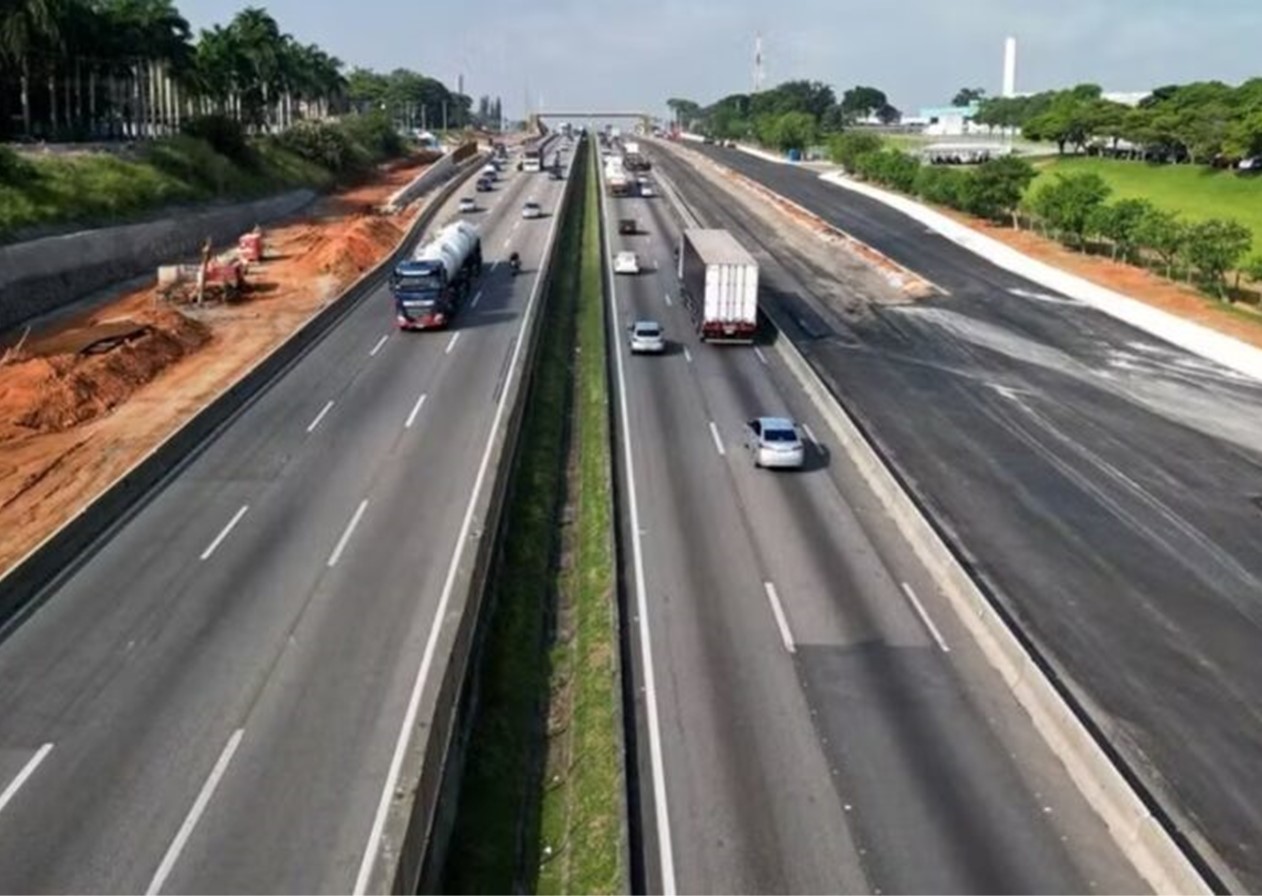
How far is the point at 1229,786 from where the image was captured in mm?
20234

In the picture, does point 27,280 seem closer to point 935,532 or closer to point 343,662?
point 343,662

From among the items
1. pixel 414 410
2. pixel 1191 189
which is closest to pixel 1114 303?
pixel 414 410

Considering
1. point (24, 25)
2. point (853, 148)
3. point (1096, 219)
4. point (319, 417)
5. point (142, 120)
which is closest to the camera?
point (319, 417)

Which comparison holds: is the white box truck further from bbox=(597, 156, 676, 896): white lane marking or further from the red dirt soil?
the red dirt soil

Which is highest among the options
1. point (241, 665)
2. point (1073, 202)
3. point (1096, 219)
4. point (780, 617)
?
point (1073, 202)

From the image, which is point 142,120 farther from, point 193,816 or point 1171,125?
point 193,816

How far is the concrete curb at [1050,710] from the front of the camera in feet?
56.5

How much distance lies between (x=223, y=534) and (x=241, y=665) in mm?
7604

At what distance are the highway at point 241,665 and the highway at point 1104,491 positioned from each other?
45.7 ft

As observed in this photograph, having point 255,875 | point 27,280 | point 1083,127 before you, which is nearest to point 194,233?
point 27,280

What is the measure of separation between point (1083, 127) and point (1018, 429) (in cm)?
13914

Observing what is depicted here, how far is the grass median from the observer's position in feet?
59.0

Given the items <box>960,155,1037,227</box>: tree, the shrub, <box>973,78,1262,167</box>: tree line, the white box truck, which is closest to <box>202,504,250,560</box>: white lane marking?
the white box truck

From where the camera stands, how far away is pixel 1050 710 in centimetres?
2131
